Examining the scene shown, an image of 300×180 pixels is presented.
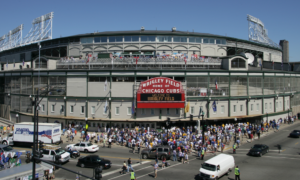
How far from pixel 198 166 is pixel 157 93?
16931 mm

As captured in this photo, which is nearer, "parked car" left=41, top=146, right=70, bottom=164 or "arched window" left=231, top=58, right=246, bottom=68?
"parked car" left=41, top=146, right=70, bottom=164

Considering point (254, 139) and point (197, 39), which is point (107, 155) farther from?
point (197, 39)

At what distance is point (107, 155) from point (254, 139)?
23.6 metres

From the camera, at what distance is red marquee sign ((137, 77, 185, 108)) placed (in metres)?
39.3

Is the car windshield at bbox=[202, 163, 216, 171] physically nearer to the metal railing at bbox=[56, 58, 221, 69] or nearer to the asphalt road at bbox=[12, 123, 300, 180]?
the asphalt road at bbox=[12, 123, 300, 180]

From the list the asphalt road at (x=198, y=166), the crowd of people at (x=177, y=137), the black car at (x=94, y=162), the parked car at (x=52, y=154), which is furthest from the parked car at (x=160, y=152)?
the parked car at (x=52, y=154)

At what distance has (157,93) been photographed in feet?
129

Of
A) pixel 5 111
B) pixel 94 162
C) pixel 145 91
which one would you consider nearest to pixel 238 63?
pixel 145 91

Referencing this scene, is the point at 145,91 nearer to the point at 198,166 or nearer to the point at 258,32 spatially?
the point at 198,166

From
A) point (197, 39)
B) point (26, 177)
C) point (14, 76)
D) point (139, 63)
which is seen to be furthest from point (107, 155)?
point (197, 39)

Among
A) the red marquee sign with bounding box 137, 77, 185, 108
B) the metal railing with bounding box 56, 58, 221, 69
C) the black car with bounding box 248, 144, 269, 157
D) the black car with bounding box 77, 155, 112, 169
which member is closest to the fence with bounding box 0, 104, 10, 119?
the metal railing with bounding box 56, 58, 221, 69

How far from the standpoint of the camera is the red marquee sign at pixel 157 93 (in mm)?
39312

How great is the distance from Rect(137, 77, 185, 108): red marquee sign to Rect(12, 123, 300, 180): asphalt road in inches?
384

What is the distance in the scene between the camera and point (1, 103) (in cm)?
5603
